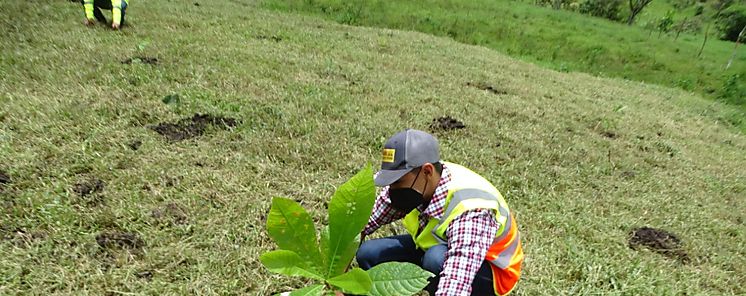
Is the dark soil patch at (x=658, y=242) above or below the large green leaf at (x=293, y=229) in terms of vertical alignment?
below

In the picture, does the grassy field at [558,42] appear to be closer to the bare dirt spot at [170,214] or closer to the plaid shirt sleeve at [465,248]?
the bare dirt spot at [170,214]

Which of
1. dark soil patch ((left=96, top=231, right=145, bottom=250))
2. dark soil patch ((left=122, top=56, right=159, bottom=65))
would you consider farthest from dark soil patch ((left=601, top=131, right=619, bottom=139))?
dark soil patch ((left=122, top=56, right=159, bottom=65))

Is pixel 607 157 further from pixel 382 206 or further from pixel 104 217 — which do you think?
pixel 104 217

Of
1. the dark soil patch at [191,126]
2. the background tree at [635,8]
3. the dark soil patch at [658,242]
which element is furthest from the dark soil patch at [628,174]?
the background tree at [635,8]

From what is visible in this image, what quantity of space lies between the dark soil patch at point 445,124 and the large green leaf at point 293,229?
554cm

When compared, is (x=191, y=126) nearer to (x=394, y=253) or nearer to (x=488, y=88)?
(x=394, y=253)

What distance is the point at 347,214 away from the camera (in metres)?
1.12

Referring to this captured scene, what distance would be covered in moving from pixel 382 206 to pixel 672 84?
59.1 feet

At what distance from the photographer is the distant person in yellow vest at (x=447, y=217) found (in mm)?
2324

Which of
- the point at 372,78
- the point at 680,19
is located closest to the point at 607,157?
the point at 372,78

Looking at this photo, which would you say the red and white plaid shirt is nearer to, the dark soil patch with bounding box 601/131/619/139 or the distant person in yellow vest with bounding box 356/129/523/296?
the distant person in yellow vest with bounding box 356/129/523/296

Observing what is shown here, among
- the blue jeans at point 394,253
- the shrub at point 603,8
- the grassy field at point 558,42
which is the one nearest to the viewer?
the blue jeans at point 394,253

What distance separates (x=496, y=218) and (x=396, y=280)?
4.76ft

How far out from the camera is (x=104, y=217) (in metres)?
3.65
